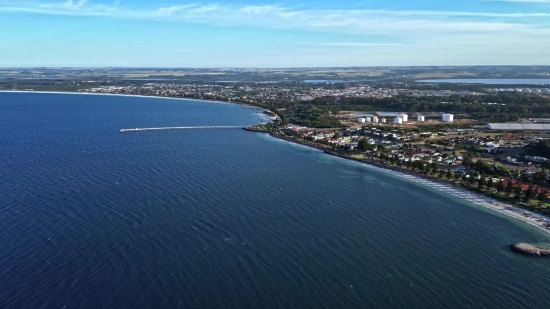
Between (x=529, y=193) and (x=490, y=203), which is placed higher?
(x=529, y=193)

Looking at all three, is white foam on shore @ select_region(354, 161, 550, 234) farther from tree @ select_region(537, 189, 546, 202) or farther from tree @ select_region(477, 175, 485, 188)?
tree @ select_region(537, 189, 546, 202)

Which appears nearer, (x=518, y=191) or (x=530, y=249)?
(x=530, y=249)

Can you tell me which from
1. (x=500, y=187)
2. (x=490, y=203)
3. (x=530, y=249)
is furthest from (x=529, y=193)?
(x=530, y=249)

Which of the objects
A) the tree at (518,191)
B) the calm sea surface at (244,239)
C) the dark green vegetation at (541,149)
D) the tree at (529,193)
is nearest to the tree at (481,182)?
the tree at (518,191)

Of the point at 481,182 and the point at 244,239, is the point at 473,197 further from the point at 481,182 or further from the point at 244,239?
the point at 244,239

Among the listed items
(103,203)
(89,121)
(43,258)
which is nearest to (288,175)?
(103,203)

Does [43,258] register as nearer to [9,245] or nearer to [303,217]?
[9,245]
